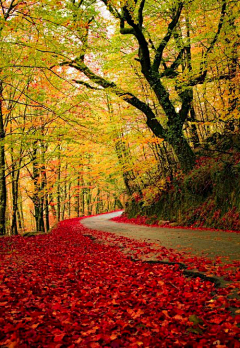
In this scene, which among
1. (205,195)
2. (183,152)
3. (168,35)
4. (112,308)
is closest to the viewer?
(112,308)

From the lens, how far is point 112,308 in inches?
137

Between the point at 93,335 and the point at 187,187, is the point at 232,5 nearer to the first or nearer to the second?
the point at 187,187

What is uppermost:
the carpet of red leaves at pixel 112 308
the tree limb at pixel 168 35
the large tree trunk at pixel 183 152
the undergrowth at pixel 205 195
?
the tree limb at pixel 168 35

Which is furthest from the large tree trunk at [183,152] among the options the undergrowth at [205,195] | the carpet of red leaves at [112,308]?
the carpet of red leaves at [112,308]

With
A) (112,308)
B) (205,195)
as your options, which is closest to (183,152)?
(205,195)

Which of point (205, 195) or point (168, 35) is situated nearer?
point (205, 195)

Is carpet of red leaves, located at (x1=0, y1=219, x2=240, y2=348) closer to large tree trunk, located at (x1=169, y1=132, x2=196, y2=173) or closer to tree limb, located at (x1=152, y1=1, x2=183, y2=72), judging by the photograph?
large tree trunk, located at (x1=169, y1=132, x2=196, y2=173)

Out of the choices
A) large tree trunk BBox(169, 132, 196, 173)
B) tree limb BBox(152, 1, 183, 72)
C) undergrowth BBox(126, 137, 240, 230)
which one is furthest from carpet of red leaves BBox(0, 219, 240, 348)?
tree limb BBox(152, 1, 183, 72)

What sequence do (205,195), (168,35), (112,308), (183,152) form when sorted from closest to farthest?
1. (112,308)
2. (205,195)
3. (168,35)
4. (183,152)

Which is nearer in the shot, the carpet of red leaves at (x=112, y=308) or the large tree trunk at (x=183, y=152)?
the carpet of red leaves at (x=112, y=308)

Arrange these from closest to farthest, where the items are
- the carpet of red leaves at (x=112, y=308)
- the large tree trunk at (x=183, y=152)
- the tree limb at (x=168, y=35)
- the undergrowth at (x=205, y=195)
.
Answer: the carpet of red leaves at (x=112, y=308) → the undergrowth at (x=205, y=195) → the tree limb at (x=168, y=35) → the large tree trunk at (x=183, y=152)

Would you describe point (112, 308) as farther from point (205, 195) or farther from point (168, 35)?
point (168, 35)

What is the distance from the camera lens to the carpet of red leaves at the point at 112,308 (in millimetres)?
2564

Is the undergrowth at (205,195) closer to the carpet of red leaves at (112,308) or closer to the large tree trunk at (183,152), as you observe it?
the large tree trunk at (183,152)
